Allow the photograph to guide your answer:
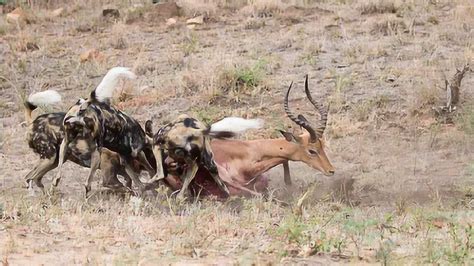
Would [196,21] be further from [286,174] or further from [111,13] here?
[286,174]

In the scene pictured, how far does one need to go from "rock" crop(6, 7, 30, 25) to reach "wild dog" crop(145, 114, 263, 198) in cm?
1068

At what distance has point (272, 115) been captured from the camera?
1368cm

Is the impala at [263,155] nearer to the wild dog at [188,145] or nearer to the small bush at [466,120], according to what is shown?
the wild dog at [188,145]

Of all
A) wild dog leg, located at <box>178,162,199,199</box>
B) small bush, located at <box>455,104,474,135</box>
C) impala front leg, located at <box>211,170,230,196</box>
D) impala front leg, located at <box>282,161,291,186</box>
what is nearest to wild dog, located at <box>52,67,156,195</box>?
wild dog leg, located at <box>178,162,199,199</box>

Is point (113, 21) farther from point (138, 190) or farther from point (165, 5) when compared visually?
point (138, 190)

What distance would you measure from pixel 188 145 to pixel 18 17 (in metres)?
11.3

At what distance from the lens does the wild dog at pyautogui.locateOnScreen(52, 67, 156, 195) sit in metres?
9.52

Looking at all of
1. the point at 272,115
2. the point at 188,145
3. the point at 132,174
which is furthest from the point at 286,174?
the point at 272,115

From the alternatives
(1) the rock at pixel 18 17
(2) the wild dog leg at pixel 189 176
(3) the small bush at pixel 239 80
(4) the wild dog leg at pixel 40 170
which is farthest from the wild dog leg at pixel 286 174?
(1) the rock at pixel 18 17

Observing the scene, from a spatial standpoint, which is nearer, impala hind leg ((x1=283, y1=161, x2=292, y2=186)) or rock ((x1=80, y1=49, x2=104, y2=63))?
impala hind leg ((x1=283, y1=161, x2=292, y2=186))

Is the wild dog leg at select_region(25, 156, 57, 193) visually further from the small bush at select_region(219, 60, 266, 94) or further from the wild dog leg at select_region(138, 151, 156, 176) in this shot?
A: the small bush at select_region(219, 60, 266, 94)

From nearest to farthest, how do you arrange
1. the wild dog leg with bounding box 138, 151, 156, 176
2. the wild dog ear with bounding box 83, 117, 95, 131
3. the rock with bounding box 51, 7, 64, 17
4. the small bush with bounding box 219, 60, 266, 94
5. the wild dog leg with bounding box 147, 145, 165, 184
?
the wild dog ear with bounding box 83, 117, 95, 131 < the wild dog leg with bounding box 147, 145, 165, 184 < the wild dog leg with bounding box 138, 151, 156, 176 < the small bush with bounding box 219, 60, 266, 94 < the rock with bounding box 51, 7, 64, 17

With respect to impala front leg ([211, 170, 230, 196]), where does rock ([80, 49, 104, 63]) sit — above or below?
below

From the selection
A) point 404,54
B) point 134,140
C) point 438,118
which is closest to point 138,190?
point 134,140
